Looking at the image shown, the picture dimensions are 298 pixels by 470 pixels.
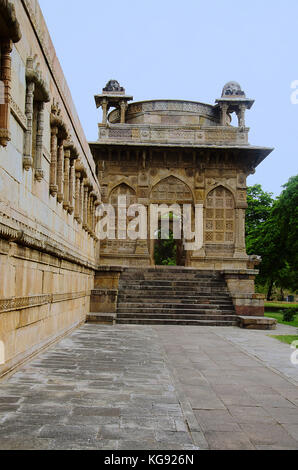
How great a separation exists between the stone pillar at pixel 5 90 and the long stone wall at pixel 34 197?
0.04ft

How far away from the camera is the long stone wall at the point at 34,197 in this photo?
15.9 ft

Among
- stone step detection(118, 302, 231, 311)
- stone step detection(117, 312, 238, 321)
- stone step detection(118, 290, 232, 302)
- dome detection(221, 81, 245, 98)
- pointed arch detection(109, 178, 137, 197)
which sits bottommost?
stone step detection(117, 312, 238, 321)

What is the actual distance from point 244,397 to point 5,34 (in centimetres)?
439

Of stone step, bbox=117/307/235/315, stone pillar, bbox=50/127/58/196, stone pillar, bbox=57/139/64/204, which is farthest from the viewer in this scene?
stone step, bbox=117/307/235/315

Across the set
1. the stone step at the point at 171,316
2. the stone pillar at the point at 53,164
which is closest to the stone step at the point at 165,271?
the stone step at the point at 171,316

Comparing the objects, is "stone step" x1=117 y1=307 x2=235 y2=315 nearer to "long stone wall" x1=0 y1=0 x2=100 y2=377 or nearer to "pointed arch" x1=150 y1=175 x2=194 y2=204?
"long stone wall" x1=0 y1=0 x2=100 y2=377

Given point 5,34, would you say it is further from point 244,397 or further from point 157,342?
point 157,342

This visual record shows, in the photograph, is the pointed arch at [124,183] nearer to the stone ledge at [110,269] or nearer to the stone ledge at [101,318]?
the stone ledge at [110,269]

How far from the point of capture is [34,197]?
20.2ft

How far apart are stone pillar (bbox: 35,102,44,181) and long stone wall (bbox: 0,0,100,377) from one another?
1 centimetres

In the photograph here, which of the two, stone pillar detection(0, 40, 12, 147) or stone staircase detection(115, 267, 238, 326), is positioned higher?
stone pillar detection(0, 40, 12, 147)

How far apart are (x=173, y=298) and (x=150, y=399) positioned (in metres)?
9.93

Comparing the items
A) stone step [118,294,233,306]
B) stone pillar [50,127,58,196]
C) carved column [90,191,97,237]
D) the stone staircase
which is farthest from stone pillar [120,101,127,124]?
stone pillar [50,127,58,196]

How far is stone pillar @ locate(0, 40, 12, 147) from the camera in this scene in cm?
452
